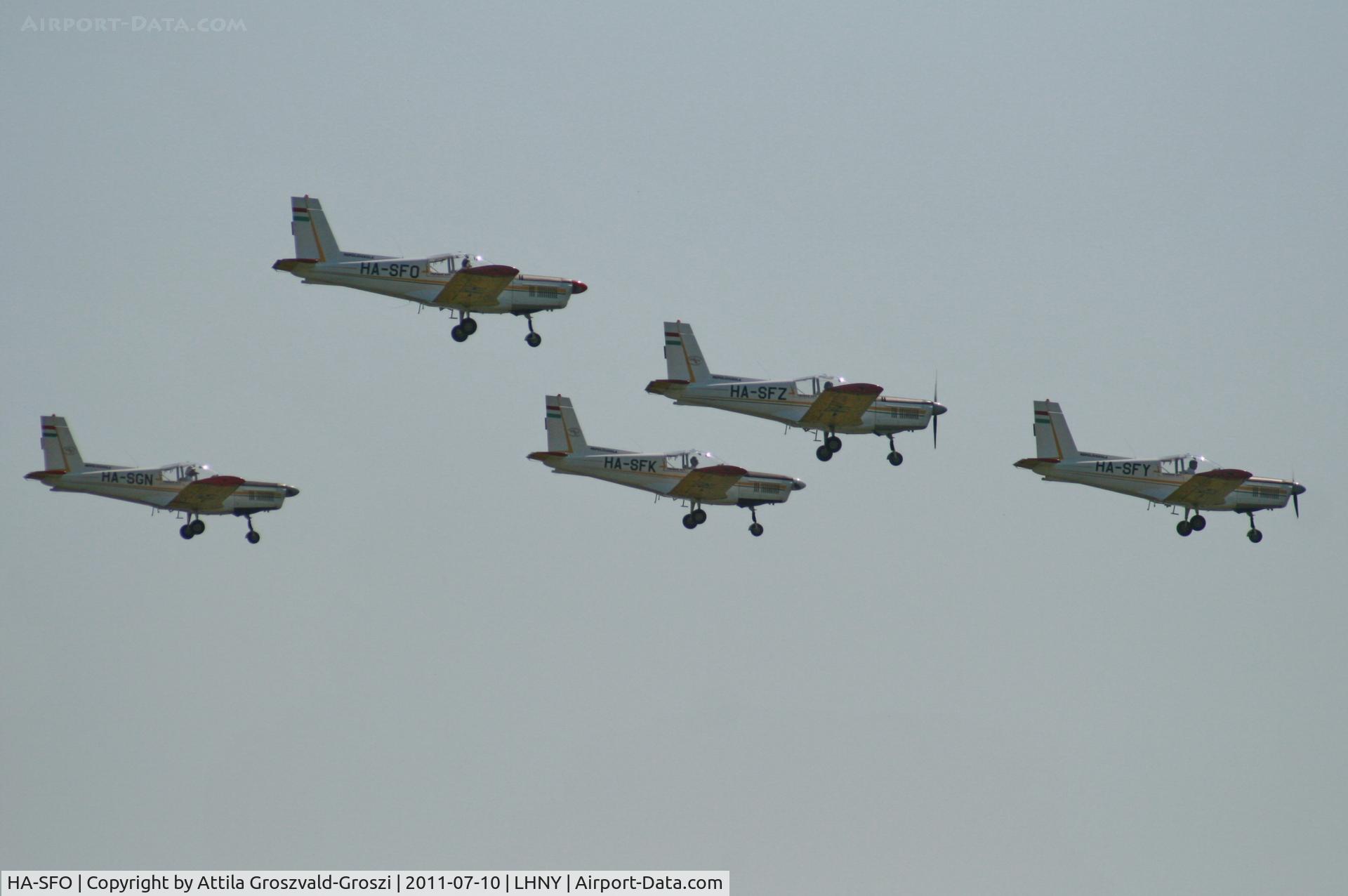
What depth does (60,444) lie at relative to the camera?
6406cm

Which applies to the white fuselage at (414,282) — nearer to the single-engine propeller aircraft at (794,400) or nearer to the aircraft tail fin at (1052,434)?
the single-engine propeller aircraft at (794,400)

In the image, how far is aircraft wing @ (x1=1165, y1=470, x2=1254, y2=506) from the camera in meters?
65.4

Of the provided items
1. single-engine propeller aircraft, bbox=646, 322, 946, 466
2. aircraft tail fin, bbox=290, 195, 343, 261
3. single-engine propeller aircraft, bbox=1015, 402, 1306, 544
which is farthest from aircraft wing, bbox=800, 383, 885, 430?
aircraft tail fin, bbox=290, 195, 343, 261

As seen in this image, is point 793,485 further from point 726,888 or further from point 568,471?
point 726,888

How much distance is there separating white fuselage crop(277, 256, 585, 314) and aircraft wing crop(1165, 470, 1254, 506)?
1767 cm

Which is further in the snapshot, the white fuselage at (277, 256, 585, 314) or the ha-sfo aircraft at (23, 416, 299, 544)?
the ha-sfo aircraft at (23, 416, 299, 544)

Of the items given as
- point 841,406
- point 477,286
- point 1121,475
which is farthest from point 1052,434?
point 477,286

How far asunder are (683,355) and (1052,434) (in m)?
10.7

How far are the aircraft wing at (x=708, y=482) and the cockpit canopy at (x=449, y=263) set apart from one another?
26.8ft

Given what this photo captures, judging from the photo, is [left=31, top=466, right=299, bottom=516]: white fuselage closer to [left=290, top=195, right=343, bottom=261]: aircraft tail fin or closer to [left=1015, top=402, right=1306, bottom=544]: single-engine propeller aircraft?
[left=290, top=195, right=343, bottom=261]: aircraft tail fin

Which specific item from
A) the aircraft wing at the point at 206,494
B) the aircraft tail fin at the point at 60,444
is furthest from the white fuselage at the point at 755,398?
the aircraft tail fin at the point at 60,444

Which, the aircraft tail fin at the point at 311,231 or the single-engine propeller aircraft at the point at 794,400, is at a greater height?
the aircraft tail fin at the point at 311,231

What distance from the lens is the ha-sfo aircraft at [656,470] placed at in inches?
2505

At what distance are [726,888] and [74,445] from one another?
69.6ft
